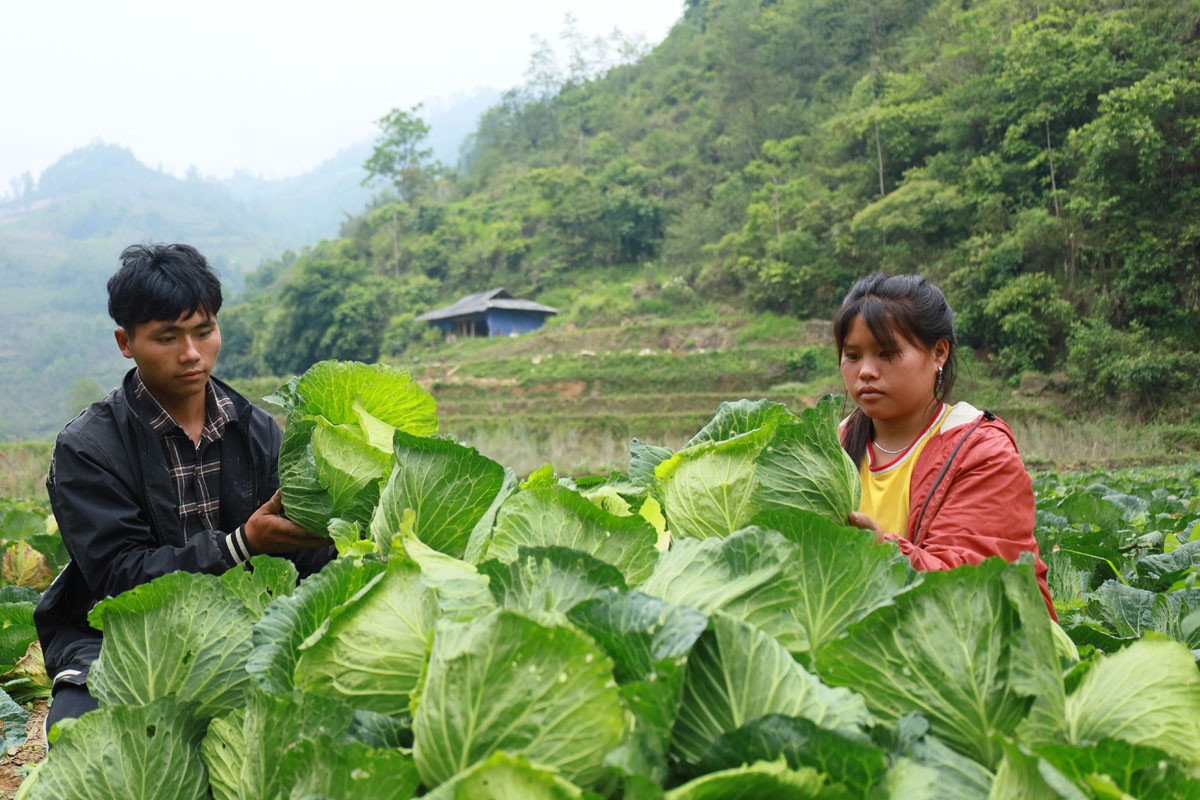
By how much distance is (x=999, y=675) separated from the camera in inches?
31.2

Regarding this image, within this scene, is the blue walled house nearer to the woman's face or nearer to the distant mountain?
the distant mountain

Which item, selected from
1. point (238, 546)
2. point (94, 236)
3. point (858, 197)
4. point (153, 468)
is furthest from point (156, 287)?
point (94, 236)

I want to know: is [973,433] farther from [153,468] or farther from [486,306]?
[486,306]

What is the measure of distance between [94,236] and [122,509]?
136281 millimetres

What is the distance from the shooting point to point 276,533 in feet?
5.44

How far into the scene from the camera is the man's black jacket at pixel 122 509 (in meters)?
2.00

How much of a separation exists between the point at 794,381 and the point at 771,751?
26.1m

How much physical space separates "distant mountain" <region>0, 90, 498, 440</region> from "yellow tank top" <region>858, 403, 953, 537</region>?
38.4 metres

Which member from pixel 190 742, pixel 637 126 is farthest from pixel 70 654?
pixel 637 126

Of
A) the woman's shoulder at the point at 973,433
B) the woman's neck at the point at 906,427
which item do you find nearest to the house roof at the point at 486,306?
the woman's neck at the point at 906,427

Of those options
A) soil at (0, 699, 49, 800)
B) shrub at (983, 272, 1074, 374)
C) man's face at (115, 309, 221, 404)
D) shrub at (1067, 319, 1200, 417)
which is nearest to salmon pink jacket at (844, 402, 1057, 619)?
man's face at (115, 309, 221, 404)

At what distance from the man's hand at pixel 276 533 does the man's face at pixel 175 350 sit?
573mm

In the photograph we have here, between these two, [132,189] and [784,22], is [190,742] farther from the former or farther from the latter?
[132,189]

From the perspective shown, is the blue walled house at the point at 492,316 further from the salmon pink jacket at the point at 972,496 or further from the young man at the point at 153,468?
the salmon pink jacket at the point at 972,496
